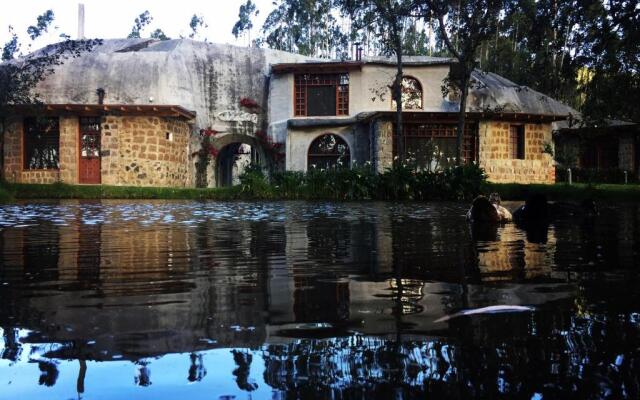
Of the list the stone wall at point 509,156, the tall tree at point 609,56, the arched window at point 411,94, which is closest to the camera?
the tall tree at point 609,56

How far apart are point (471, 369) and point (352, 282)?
1.93 m

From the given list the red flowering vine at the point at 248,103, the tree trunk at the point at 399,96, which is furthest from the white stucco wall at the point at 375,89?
the tree trunk at the point at 399,96

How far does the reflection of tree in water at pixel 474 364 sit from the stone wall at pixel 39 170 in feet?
94.1

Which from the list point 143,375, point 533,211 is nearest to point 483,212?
point 533,211

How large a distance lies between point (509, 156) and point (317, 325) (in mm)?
29273

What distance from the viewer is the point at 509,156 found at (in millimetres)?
30078

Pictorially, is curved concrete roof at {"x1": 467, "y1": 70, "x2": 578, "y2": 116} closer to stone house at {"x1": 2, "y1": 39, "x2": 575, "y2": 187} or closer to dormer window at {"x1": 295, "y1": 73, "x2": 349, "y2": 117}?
stone house at {"x1": 2, "y1": 39, "x2": 575, "y2": 187}

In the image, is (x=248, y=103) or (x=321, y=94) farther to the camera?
(x=248, y=103)

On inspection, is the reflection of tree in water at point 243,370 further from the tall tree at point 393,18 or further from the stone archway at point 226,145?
the stone archway at point 226,145

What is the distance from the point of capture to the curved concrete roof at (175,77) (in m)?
29.8

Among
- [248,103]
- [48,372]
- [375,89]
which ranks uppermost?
[375,89]

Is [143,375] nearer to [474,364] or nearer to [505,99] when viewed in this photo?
[474,364]

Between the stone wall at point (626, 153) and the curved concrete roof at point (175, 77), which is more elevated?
the curved concrete roof at point (175, 77)

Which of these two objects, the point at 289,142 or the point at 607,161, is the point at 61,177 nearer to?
the point at 289,142
